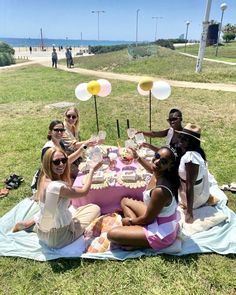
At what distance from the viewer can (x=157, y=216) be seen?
3963mm

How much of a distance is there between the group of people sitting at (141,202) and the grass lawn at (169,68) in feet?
44.2

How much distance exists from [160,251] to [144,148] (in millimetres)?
2163

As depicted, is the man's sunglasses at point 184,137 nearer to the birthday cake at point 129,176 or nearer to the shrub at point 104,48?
the birthday cake at point 129,176

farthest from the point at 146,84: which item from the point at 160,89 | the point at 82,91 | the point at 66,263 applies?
the point at 66,263

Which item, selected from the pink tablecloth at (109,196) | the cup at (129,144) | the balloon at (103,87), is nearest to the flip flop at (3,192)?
the pink tablecloth at (109,196)

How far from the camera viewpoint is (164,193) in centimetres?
373

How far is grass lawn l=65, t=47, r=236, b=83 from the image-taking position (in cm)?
1788

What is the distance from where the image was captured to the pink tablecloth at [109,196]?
4.90 m

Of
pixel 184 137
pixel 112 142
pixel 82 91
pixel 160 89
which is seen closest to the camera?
pixel 184 137

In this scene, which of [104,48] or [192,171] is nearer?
[192,171]

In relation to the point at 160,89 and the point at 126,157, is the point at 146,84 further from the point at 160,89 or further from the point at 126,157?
the point at 126,157

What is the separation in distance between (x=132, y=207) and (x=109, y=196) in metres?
0.48

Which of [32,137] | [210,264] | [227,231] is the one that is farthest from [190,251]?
[32,137]

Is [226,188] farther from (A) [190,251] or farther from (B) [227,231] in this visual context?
(A) [190,251]
